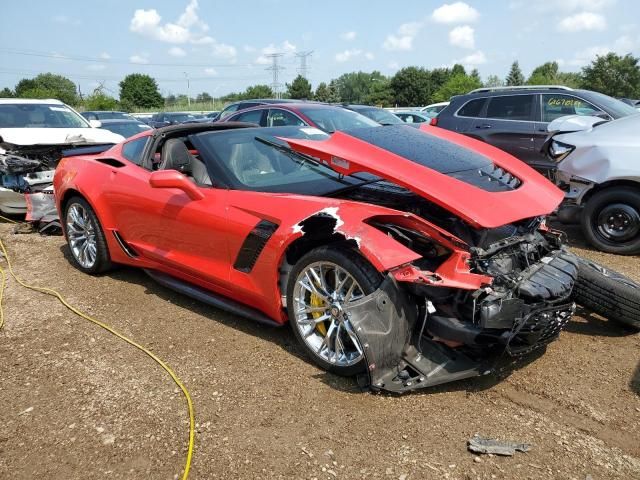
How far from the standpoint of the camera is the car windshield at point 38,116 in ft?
25.5

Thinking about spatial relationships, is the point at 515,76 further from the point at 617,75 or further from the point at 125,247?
the point at 125,247

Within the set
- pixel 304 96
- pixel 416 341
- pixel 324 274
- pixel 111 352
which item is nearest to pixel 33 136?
pixel 111 352

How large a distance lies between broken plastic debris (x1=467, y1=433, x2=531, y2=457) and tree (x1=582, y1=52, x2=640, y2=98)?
4854cm

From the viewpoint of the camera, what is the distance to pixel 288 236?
9.87ft

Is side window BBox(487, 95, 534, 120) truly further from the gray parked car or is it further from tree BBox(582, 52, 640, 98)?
tree BBox(582, 52, 640, 98)

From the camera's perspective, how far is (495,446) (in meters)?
2.35

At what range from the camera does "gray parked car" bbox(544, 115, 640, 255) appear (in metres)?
5.02

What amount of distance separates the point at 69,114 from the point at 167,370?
6.89m

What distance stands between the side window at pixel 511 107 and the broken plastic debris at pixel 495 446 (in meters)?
6.70

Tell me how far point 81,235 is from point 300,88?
79087mm

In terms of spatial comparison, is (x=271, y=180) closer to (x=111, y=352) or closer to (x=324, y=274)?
(x=324, y=274)

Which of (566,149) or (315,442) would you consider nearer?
(315,442)

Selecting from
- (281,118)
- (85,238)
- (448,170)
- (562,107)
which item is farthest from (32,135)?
(562,107)

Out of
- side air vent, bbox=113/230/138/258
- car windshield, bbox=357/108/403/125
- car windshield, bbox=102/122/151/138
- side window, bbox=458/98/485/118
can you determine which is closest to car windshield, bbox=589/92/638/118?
side window, bbox=458/98/485/118
